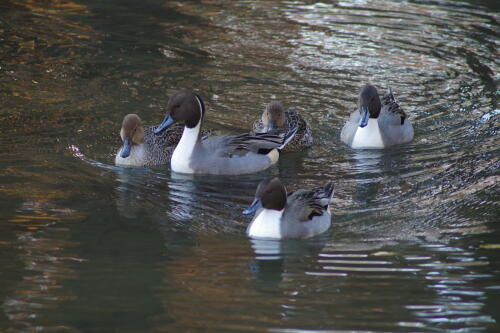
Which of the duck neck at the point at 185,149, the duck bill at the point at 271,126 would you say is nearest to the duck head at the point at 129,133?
the duck neck at the point at 185,149

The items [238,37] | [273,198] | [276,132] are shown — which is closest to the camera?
[273,198]

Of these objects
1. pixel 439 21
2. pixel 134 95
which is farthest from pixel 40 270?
pixel 439 21

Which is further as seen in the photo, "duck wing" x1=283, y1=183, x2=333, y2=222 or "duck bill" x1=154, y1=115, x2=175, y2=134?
"duck bill" x1=154, y1=115, x2=175, y2=134

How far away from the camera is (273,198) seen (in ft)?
29.0

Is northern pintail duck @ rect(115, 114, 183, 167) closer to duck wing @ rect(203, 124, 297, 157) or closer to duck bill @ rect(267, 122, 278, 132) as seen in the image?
duck wing @ rect(203, 124, 297, 157)

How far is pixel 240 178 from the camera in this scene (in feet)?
36.4

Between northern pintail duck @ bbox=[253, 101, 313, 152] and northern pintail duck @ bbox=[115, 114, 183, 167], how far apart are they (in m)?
1.39

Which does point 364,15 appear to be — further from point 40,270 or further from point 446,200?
point 40,270

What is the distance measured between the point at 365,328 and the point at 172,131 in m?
5.99

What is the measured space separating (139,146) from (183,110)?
737 mm

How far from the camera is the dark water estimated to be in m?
7.16

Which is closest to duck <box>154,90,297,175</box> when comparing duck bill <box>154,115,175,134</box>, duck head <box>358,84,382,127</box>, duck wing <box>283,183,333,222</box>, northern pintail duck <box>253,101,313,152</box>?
duck bill <box>154,115,175,134</box>

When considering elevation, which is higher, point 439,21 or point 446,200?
point 439,21

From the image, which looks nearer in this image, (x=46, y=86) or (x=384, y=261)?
(x=384, y=261)
